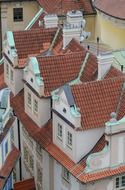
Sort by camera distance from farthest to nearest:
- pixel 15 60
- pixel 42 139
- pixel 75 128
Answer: pixel 15 60 < pixel 42 139 < pixel 75 128

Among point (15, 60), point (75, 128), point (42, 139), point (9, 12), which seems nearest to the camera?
point (75, 128)

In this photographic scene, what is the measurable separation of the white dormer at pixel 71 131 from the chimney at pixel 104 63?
14.8 feet

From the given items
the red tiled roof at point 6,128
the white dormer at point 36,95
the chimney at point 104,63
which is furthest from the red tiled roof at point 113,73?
the red tiled roof at point 6,128

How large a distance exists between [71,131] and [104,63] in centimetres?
706

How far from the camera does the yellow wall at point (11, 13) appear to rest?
78500 millimetres

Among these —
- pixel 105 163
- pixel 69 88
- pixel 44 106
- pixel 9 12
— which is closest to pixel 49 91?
pixel 44 106

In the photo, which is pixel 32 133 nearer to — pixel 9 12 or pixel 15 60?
pixel 15 60

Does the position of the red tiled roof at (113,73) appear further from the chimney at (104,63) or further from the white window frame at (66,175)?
the white window frame at (66,175)

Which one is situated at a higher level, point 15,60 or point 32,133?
point 15,60

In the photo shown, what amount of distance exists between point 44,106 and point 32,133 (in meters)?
2.41

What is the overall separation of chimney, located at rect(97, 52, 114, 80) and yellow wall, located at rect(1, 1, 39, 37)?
29.2 metres

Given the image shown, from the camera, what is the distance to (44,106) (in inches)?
2069

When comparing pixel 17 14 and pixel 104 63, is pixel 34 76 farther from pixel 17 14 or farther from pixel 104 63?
pixel 17 14

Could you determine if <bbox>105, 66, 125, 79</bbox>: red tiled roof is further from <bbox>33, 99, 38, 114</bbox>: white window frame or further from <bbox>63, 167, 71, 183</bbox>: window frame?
<bbox>63, 167, 71, 183</bbox>: window frame
